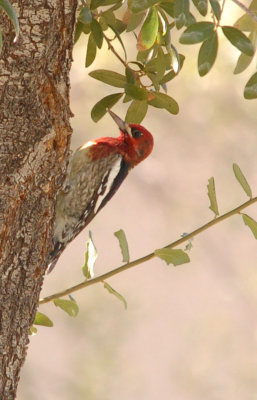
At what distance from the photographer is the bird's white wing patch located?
4.03 meters

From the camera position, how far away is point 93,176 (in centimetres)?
402

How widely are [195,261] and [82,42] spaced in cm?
289

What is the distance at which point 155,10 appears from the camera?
254 cm

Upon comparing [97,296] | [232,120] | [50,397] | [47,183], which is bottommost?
[47,183]

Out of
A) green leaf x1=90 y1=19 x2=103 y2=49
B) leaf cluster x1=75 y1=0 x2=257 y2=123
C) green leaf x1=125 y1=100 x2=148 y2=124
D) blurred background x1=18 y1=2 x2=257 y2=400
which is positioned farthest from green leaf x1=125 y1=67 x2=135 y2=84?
blurred background x1=18 y1=2 x2=257 y2=400

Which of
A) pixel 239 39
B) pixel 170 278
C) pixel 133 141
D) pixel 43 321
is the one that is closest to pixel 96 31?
pixel 239 39

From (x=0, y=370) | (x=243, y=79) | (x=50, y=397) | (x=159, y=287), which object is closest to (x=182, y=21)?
(x=0, y=370)

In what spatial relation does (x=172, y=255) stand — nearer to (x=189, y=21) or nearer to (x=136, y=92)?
(x=136, y=92)

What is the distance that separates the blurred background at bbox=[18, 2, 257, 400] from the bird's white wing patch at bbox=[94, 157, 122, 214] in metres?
4.40

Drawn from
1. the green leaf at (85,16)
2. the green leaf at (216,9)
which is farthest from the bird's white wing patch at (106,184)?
the green leaf at (216,9)

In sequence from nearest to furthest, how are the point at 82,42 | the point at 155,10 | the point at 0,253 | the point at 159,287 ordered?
the point at 0,253, the point at 155,10, the point at 82,42, the point at 159,287

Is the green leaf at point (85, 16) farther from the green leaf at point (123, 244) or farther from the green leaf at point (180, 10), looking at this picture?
the green leaf at point (123, 244)

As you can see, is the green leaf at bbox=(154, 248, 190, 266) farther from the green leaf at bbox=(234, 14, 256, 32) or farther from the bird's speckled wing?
the bird's speckled wing

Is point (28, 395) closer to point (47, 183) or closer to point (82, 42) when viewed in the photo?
point (82, 42)
